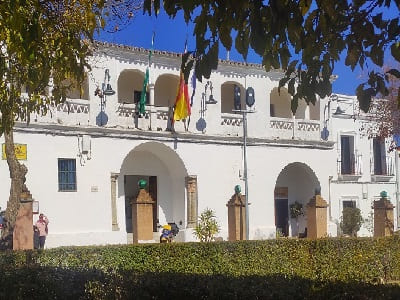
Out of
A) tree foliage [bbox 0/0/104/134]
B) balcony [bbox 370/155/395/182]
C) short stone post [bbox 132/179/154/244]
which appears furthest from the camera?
balcony [bbox 370/155/395/182]

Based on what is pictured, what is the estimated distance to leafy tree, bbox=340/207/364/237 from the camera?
1159 inches

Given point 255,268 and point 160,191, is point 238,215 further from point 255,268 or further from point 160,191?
point 255,268

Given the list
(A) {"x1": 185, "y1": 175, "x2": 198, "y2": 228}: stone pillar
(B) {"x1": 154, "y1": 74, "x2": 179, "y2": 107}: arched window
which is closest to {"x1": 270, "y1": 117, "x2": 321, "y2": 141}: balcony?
(B) {"x1": 154, "y1": 74, "x2": 179, "y2": 107}: arched window

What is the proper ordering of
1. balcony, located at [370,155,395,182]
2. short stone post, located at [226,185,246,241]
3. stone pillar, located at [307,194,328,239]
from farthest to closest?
balcony, located at [370,155,395,182]
stone pillar, located at [307,194,328,239]
short stone post, located at [226,185,246,241]

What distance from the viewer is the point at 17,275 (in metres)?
8.19

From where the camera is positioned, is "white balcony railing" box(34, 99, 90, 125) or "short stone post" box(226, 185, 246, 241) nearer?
"short stone post" box(226, 185, 246, 241)

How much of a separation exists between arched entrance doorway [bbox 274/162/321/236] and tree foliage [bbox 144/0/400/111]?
961 inches

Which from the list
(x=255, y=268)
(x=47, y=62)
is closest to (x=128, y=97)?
(x=255, y=268)

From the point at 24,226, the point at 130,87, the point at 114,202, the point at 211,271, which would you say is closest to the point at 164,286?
the point at 211,271

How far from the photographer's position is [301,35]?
217 inches

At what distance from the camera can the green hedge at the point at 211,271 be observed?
651 cm

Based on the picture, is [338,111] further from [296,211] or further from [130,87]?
[130,87]

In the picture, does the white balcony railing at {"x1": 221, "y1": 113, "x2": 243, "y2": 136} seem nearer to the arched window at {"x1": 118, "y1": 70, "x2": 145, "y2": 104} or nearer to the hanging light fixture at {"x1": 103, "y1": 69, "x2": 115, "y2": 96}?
the arched window at {"x1": 118, "y1": 70, "x2": 145, "y2": 104}

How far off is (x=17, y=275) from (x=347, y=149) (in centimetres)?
2520
